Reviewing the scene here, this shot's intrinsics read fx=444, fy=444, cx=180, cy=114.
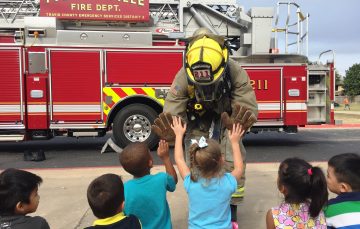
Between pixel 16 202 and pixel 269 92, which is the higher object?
pixel 269 92

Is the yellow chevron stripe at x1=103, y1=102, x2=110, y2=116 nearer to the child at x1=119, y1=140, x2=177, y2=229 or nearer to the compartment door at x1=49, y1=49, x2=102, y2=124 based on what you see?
the compartment door at x1=49, y1=49, x2=102, y2=124

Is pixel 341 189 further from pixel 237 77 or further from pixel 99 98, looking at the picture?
pixel 99 98

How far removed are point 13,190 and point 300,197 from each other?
144 centimetres

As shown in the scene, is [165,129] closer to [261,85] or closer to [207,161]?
[207,161]

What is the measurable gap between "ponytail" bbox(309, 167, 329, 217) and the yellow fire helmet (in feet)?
2.70

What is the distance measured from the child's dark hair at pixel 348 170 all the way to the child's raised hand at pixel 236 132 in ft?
2.01

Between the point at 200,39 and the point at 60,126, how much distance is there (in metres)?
5.97

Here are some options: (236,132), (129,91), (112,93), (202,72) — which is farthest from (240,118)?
(112,93)

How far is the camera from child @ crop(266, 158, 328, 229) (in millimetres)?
2307

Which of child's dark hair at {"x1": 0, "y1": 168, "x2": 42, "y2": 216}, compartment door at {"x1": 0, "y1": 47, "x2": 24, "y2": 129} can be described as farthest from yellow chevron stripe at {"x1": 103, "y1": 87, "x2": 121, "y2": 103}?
child's dark hair at {"x1": 0, "y1": 168, "x2": 42, "y2": 216}

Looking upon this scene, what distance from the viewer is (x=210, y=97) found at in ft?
9.32

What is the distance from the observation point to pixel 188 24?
1076cm

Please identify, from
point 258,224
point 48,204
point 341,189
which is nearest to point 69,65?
point 48,204

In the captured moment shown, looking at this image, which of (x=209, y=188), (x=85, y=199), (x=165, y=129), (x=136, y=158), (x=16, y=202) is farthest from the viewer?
(x=85, y=199)
